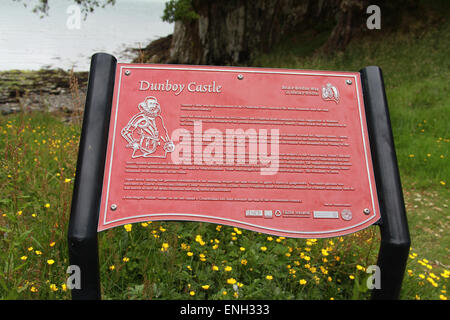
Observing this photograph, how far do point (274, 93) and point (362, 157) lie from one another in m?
0.71

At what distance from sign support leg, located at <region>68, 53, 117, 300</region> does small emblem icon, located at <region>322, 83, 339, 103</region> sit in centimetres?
141

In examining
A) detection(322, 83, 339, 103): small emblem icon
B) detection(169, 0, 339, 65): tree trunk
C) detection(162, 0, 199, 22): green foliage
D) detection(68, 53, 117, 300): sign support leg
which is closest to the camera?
detection(68, 53, 117, 300): sign support leg

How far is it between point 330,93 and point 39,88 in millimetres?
9617

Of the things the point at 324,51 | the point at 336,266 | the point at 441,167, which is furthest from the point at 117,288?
the point at 324,51

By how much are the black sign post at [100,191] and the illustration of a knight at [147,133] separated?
151 mm

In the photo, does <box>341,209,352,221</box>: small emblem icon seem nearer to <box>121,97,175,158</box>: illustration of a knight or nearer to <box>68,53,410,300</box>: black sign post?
<box>68,53,410,300</box>: black sign post

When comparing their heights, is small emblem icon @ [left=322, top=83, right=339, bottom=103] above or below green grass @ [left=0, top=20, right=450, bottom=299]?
above

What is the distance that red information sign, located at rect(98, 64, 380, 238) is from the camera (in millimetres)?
2137

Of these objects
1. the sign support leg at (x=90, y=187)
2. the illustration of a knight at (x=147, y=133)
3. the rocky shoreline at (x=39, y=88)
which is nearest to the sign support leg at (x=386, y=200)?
the illustration of a knight at (x=147, y=133)

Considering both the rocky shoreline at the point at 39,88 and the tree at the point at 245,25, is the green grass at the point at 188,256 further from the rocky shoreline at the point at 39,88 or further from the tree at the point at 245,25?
the tree at the point at 245,25

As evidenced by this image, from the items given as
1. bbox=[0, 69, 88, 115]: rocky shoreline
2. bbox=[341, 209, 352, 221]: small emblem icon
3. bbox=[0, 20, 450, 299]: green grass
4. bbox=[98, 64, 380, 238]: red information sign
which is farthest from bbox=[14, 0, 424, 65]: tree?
bbox=[341, 209, 352, 221]: small emblem icon

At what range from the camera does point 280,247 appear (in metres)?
2.91

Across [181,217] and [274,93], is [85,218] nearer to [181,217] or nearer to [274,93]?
[181,217]

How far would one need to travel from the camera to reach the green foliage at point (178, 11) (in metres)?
9.76
